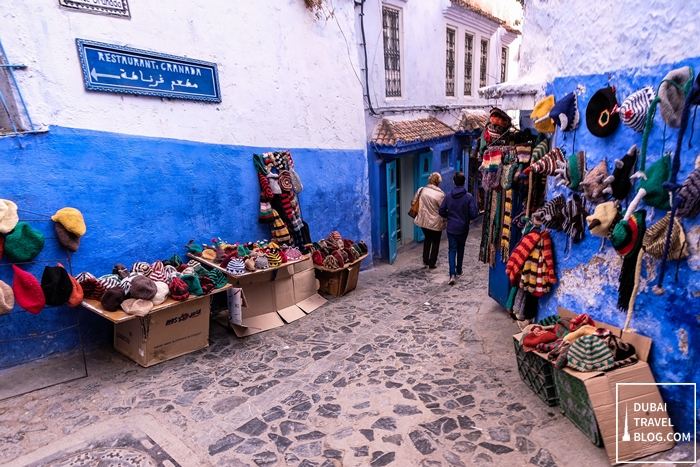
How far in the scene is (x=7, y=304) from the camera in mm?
4121

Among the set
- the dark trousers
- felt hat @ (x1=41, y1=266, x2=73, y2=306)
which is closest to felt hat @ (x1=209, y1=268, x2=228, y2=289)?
felt hat @ (x1=41, y1=266, x2=73, y2=306)

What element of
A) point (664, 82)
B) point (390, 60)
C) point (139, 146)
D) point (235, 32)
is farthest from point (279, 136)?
point (664, 82)

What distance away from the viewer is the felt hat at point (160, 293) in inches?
184

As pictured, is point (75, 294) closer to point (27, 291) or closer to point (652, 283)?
point (27, 291)

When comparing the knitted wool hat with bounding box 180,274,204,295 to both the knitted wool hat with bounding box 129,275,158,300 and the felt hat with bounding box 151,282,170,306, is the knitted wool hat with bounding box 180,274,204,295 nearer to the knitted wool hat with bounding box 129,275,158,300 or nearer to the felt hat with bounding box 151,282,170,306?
the felt hat with bounding box 151,282,170,306

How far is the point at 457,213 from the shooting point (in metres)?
7.60

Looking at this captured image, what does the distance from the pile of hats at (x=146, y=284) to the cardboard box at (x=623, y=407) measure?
13.0ft

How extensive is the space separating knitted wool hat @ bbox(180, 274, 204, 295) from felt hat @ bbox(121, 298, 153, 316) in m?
0.51

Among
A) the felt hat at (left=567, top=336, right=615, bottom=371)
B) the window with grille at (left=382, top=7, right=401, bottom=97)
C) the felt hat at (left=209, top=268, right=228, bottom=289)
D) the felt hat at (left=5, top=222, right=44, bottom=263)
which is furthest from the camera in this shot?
the window with grille at (left=382, top=7, right=401, bottom=97)

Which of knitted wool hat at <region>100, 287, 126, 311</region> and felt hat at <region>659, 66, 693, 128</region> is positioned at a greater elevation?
felt hat at <region>659, 66, 693, 128</region>

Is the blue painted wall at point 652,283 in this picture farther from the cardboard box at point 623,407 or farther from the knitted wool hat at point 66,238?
the knitted wool hat at point 66,238

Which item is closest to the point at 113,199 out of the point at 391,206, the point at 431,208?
the point at 431,208

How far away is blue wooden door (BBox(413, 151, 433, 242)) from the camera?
35.6ft

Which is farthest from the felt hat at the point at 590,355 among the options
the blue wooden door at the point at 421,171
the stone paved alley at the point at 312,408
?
the blue wooden door at the point at 421,171
